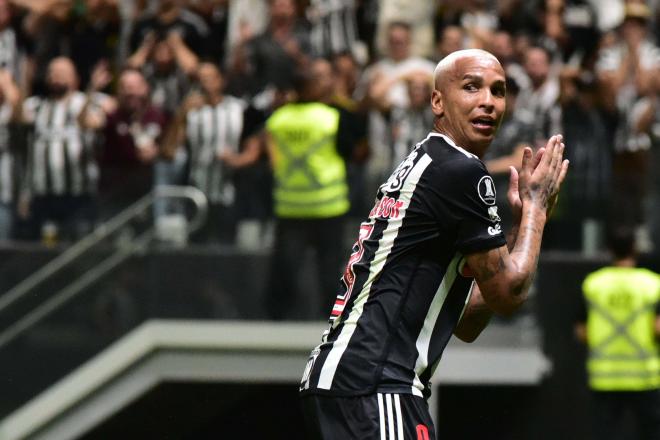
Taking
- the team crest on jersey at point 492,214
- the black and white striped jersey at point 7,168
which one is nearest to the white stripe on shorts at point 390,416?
the team crest on jersey at point 492,214

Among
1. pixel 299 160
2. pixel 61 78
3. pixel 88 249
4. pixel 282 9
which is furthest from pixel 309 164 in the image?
pixel 61 78

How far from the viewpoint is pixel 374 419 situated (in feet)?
15.2

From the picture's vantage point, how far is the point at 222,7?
13547 mm

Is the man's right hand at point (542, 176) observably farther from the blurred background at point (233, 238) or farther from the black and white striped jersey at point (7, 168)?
the black and white striped jersey at point (7, 168)

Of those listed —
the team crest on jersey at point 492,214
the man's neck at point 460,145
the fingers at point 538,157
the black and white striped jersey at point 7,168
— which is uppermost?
the man's neck at point 460,145

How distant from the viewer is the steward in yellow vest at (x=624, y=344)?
10195 mm

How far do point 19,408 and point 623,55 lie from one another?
19.3 ft

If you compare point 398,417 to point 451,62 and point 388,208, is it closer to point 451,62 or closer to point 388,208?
point 388,208

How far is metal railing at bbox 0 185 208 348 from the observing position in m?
10.5

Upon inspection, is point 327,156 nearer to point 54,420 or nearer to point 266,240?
point 266,240

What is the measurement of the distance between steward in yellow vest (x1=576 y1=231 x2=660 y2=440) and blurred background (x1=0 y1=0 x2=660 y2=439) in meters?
0.64

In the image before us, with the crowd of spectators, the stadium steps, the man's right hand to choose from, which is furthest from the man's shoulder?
the stadium steps

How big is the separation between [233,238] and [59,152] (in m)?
1.61

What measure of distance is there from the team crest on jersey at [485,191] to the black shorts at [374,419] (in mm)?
703
